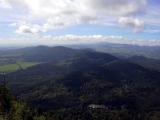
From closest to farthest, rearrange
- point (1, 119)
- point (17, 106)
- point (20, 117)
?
1. point (1, 119)
2. point (20, 117)
3. point (17, 106)

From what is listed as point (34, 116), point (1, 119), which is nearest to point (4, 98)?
point (34, 116)

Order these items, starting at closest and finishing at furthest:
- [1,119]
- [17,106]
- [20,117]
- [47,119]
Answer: [1,119] < [20,117] < [17,106] < [47,119]

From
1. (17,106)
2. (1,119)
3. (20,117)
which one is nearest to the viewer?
(1,119)

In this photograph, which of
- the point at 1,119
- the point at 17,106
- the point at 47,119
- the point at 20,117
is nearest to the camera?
the point at 1,119

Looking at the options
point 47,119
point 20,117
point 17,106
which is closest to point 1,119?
point 20,117

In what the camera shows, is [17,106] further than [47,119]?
No

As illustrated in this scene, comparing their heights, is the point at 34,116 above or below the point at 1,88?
below

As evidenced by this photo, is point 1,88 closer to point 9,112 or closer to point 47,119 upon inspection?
point 9,112

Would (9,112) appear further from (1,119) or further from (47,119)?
(1,119)

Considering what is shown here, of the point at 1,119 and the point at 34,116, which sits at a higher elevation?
A: the point at 1,119
